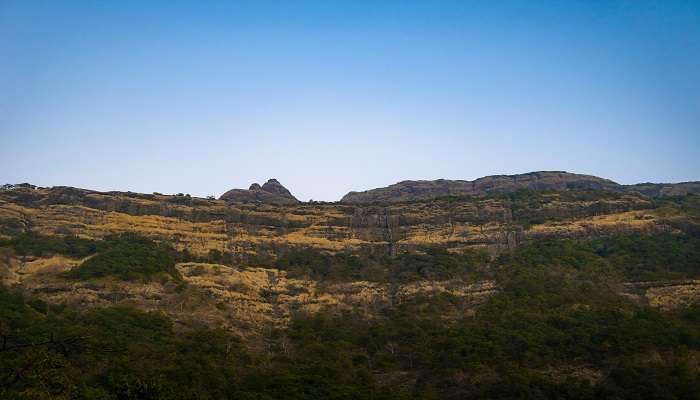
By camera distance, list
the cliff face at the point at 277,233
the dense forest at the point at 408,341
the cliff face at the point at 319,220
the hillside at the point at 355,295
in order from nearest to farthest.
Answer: the dense forest at the point at 408,341 → the hillside at the point at 355,295 → the cliff face at the point at 277,233 → the cliff face at the point at 319,220

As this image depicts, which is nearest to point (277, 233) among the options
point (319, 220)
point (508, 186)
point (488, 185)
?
point (319, 220)

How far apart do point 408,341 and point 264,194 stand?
94.8m

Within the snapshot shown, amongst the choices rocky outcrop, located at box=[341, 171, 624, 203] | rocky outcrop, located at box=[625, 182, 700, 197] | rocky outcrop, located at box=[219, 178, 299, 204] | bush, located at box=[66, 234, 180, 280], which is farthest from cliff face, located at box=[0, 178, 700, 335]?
rocky outcrop, located at box=[625, 182, 700, 197]

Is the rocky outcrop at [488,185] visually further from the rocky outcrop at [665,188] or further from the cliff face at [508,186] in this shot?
the rocky outcrop at [665,188]

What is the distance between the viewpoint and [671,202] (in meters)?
110

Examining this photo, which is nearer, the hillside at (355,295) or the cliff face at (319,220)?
the hillside at (355,295)

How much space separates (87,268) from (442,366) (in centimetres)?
4169

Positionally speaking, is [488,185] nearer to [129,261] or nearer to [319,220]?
[319,220]

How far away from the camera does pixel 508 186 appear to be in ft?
536

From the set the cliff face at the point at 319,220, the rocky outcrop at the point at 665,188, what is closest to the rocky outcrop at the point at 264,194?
the cliff face at the point at 319,220

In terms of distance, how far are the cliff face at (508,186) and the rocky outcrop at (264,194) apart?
15664 millimetres

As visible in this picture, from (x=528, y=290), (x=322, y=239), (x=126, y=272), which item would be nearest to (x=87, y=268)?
(x=126, y=272)

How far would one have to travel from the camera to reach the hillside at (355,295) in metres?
48.6

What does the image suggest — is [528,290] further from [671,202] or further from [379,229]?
[671,202]
